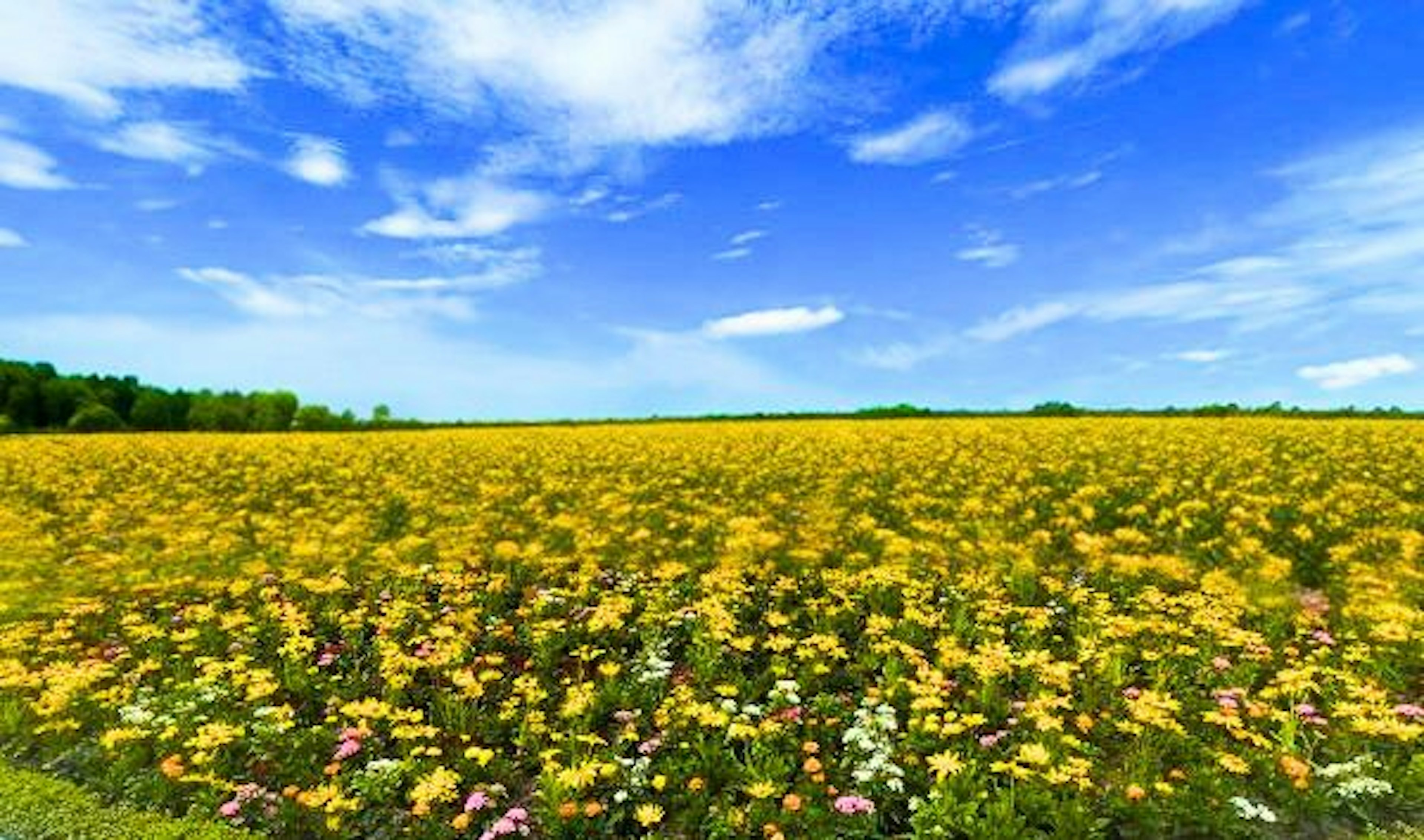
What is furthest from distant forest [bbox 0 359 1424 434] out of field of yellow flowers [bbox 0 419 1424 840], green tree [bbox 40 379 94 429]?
field of yellow flowers [bbox 0 419 1424 840]

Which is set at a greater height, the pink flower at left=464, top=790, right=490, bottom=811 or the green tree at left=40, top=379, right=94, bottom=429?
the green tree at left=40, top=379, right=94, bottom=429

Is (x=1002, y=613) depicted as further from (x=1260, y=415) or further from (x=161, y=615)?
(x=1260, y=415)

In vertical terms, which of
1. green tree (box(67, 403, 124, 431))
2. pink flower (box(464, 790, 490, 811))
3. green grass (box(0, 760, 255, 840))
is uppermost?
green tree (box(67, 403, 124, 431))

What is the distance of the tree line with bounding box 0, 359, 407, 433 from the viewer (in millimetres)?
66750

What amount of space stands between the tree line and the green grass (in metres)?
55.3

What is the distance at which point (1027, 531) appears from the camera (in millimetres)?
15742

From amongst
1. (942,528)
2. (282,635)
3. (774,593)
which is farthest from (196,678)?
(942,528)

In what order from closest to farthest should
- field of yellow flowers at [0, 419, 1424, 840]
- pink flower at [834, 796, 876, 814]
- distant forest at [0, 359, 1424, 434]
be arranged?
pink flower at [834, 796, 876, 814] → field of yellow flowers at [0, 419, 1424, 840] → distant forest at [0, 359, 1424, 434]

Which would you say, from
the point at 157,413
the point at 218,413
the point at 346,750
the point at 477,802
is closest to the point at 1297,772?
the point at 477,802

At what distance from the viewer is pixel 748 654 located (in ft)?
35.2

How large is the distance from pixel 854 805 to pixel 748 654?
353cm

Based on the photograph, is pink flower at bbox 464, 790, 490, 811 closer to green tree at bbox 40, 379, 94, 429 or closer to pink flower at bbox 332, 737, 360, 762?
pink flower at bbox 332, 737, 360, 762

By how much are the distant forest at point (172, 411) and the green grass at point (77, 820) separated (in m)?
45.1

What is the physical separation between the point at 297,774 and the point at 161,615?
6.11m
